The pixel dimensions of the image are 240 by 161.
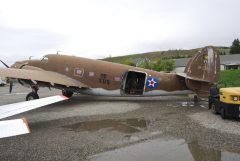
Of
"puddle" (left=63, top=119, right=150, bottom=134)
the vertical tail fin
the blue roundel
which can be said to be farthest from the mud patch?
the blue roundel

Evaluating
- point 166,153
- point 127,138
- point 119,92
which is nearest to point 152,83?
point 119,92

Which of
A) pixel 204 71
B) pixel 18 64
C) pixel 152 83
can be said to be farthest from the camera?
pixel 18 64

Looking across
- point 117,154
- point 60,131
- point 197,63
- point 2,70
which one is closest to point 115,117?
point 60,131

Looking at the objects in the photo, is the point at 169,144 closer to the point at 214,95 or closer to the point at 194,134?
the point at 194,134

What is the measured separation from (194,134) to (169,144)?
4.29 ft

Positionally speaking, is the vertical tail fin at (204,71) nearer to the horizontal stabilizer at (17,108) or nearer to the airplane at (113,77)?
the airplane at (113,77)

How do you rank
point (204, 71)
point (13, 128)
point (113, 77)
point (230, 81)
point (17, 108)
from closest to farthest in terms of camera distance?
point (13, 128) < point (17, 108) < point (204, 71) < point (113, 77) < point (230, 81)

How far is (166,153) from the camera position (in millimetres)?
6383

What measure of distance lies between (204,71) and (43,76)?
920 centimetres

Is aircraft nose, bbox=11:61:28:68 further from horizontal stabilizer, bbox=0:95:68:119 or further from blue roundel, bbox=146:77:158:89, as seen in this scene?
horizontal stabilizer, bbox=0:95:68:119

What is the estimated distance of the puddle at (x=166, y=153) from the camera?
236 inches

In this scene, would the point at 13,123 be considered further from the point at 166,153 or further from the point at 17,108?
the point at 166,153

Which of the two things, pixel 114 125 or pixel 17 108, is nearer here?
pixel 17 108

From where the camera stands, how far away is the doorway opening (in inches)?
667
